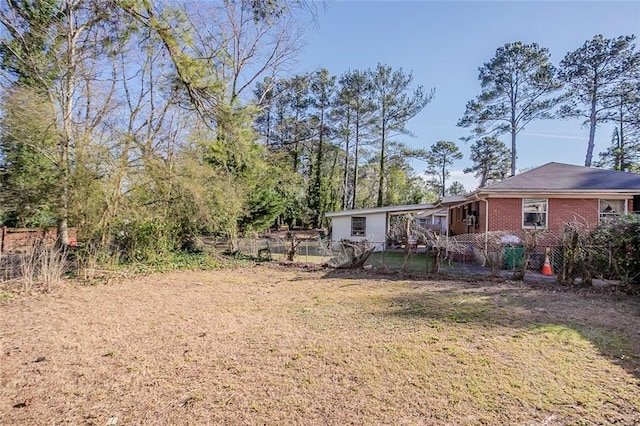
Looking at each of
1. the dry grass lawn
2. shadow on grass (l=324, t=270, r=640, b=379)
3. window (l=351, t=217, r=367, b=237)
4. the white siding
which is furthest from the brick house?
window (l=351, t=217, r=367, b=237)

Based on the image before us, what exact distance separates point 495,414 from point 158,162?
32.8ft

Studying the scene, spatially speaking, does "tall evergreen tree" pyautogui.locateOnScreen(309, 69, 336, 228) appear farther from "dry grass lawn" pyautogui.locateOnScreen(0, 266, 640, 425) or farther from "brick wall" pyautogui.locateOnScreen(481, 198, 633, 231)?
"dry grass lawn" pyautogui.locateOnScreen(0, 266, 640, 425)

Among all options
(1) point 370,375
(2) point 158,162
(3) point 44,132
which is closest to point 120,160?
(2) point 158,162

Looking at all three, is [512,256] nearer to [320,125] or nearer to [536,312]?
[536,312]

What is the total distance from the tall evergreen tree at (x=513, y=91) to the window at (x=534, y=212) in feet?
42.9

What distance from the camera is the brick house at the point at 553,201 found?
11648 mm

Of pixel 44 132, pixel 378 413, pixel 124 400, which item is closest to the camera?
pixel 378 413

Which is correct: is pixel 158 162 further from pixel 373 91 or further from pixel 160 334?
pixel 373 91

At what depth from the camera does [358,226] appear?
18078 mm

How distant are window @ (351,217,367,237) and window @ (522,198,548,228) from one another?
7741mm

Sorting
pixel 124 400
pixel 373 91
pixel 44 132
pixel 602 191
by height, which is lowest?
pixel 124 400

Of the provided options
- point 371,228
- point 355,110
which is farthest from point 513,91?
point 371,228

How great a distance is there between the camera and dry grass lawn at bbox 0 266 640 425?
2645mm

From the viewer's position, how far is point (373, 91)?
1016 inches
